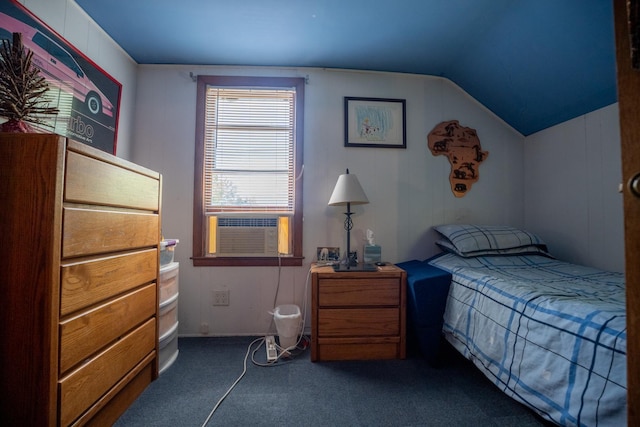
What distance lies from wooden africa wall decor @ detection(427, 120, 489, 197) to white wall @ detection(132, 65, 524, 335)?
6cm

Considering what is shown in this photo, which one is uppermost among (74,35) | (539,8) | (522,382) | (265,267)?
(539,8)

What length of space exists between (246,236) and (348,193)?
87 centimetres

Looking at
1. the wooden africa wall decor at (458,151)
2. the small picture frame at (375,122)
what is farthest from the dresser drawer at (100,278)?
the wooden africa wall decor at (458,151)

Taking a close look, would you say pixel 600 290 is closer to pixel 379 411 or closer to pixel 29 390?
pixel 379 411

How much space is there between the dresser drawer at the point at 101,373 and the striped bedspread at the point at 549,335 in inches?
66.1

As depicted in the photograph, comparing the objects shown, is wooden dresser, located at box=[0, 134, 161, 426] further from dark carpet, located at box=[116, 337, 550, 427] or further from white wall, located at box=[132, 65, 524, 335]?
white wall, located at box=[132, 65, 524, 335]

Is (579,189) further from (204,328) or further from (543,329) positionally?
(204,328)

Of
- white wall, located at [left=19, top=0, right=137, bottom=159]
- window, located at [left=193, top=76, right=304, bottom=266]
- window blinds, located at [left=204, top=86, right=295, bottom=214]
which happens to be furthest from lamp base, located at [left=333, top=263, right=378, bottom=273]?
white wall, located at [left=19, top=0, right=137, bottom=159]

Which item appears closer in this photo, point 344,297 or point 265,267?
point 344,297

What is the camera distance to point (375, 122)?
2053 millimetres

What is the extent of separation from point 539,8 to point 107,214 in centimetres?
237

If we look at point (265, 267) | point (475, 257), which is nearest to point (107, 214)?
point (265, 267)

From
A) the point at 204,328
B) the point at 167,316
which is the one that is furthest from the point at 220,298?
the point at 167,316

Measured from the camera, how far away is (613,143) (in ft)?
5.08
